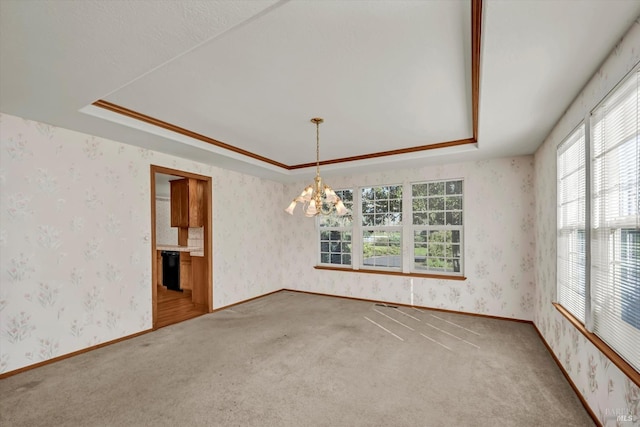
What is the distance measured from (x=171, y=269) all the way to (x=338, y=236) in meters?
3.81

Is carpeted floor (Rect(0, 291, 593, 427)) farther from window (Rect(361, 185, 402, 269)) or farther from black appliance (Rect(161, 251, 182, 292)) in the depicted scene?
black appliance (Rect(161, 251, 182, 292))

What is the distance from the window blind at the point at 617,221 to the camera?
1.55 meters

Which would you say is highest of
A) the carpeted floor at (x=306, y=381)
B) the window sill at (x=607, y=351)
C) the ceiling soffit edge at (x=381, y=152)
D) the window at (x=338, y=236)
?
the ceiling soffit edge at (x=381, y=152)

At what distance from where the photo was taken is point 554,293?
9.84 ft

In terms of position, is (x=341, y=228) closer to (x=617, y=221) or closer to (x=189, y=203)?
(x=189, y=203)

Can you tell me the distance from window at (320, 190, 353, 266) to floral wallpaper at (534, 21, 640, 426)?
294 centimetres

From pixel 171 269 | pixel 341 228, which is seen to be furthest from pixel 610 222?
pixel 171 269

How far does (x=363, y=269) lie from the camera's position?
5445mm

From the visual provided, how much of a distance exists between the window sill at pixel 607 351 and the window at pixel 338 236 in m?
3.58

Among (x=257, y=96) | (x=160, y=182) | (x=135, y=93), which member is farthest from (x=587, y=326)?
(x=160, y=182)

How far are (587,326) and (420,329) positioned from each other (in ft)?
6.36

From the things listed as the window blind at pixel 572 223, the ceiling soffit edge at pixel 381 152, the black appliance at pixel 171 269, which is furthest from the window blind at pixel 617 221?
the black appliance at pixel 171 269

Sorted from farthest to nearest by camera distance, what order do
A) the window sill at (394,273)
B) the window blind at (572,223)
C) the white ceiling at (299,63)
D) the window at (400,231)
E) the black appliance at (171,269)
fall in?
the black appliance at (171,269)
the window at (400,231)
the window sill at (394,273)
the window blind at (572,223)
the white ceiling at (299,63)

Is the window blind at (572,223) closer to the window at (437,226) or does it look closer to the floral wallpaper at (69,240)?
the window at (437,226)
